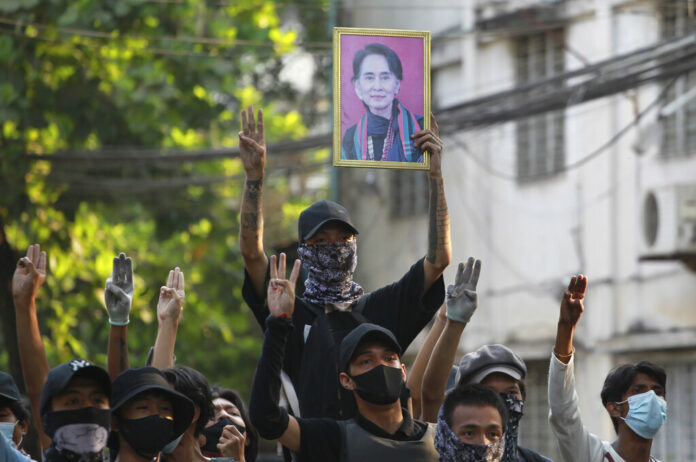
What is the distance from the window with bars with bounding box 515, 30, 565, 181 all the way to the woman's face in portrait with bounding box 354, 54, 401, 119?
1055cm

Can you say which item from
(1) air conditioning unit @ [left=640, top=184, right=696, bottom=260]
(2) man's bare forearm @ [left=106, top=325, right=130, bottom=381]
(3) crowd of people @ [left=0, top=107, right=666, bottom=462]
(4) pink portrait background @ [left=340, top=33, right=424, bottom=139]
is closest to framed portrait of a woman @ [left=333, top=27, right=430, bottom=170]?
(4) pink portrait background @ [left=340, top=33, right=424, bottom=139]

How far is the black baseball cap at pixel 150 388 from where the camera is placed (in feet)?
17.6

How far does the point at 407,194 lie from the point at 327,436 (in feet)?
48.3

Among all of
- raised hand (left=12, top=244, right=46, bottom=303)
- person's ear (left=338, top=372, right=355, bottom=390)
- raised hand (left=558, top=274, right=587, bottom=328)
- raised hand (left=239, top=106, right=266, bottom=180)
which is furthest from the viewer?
raised hand (left=12, top=244, right=46, bottom=303)

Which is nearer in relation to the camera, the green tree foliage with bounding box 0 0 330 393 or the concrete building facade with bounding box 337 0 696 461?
the green tree foliage with bounding box 0 0 330 393

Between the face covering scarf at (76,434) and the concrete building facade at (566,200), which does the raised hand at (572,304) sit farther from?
the concrete building facade at (566,200)

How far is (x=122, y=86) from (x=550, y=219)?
5.65 metres

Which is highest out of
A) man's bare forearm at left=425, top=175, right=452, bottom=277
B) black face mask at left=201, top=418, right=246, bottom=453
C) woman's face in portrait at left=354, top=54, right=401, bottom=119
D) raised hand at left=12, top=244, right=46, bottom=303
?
woman's face in portrait at left=354, top=54, right=401, bottom=119

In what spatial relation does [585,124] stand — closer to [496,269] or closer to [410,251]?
[496,269]

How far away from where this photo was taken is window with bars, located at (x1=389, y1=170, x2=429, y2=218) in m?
19.5

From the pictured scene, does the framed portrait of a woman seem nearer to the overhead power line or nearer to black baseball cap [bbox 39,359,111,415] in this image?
black baseball cap [bbox 39,359,111,415]

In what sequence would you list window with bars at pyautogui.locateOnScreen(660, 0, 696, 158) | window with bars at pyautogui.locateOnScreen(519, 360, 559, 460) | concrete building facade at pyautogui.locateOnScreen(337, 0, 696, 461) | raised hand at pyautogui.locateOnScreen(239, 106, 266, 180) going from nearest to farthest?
raised hand at pyautogui.locateOnScreen(239, 106, 266, 180), window with bars at pyautogui.locateOnScreen(660, 0, 696, 158), concrete building facade at pyautogui.locateOnScreen(337, 0, 696, 461), window with bars at pyautogui.locateOnScreen(519, 360, 559, 460)

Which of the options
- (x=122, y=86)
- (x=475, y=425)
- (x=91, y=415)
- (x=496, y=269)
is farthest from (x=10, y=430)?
(x=496, y=269)

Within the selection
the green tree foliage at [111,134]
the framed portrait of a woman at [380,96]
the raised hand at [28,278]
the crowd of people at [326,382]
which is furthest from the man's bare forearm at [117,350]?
the green tree foliage at [111,134]
